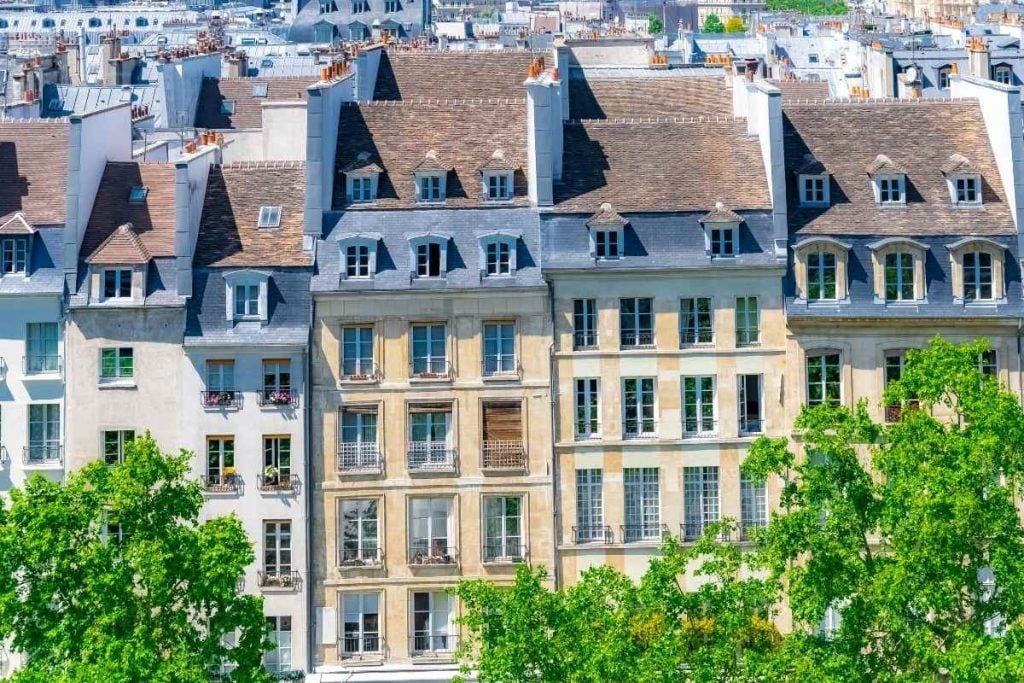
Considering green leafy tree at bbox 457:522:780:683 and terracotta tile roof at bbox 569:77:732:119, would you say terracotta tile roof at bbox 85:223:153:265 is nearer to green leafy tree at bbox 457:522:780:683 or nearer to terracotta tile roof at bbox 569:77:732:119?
green leafy tree at bbox 457:522:780:683

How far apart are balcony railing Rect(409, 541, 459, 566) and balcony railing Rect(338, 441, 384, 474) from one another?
9.16ft

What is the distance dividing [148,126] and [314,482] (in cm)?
3181

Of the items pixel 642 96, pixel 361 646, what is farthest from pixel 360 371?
pixel 642 96

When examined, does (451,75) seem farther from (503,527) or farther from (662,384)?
(503,527)

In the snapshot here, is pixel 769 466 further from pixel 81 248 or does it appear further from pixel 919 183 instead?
pixel 81 248

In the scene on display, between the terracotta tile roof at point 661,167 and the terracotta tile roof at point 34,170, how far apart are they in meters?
16.6

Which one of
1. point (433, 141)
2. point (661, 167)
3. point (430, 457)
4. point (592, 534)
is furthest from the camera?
point (433, 141)

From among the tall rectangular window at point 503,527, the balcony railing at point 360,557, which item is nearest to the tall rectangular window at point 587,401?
the tall rectangular window at point 503,527

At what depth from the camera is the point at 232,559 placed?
246 feet

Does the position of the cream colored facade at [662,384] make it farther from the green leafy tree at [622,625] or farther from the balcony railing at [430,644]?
the green leafy tree at [622,625]

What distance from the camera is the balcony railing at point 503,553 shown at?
86438 millimetres

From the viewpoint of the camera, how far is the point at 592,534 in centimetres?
8688

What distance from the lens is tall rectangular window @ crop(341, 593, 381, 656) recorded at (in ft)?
283

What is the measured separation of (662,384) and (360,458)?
33.0ft
